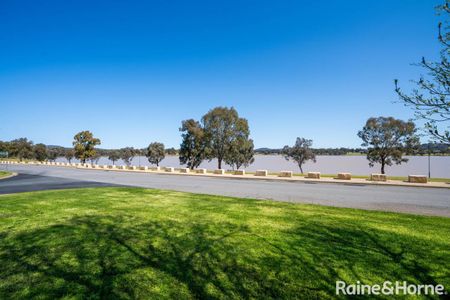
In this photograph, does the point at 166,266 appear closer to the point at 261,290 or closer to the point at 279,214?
the point at 261,290

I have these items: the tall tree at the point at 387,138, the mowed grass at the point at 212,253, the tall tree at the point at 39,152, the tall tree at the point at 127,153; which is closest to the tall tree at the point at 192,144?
the tall tree at the point at 387,138

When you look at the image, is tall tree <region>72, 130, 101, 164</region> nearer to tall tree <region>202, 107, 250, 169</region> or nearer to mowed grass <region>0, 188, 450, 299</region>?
tall tree <region>202, 107, 250, 169</region>

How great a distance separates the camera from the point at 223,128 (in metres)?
53.6

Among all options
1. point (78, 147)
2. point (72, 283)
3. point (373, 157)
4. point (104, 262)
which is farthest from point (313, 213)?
point (78, 147)

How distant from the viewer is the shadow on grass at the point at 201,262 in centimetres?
437

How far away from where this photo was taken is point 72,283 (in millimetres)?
4512

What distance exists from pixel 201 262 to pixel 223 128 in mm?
48774

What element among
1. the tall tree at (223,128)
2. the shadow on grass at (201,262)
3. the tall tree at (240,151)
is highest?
the tall tree at (223,128)

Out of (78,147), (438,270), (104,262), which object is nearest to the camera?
(438,270)

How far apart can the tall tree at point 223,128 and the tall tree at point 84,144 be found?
32.4 meters

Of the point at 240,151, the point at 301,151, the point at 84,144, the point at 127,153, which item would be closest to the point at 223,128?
the point at 240,151

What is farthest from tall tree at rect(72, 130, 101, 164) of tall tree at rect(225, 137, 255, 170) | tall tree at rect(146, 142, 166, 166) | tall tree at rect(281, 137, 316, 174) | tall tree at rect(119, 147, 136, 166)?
tall tree at rect(119, 147, 136, 166)

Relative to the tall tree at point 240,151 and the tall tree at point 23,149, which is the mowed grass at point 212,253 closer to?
the tall tree at point 240,151

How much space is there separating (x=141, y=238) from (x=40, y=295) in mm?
2544
